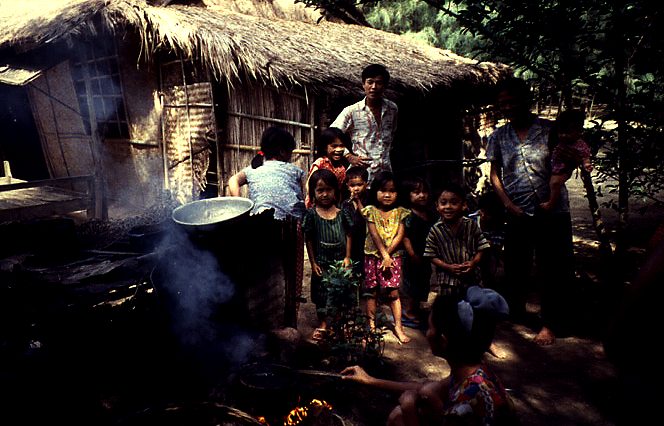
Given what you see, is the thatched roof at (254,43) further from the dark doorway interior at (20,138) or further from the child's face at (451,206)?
the child's face at (451,206)

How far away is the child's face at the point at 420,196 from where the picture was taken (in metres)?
4.42

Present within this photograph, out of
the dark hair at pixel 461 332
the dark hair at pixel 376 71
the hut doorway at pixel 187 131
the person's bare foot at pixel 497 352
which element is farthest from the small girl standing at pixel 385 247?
the hut doorway at pixel 187 131

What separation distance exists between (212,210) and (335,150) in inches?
56.5

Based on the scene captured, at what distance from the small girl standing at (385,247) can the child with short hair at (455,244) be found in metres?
0.38

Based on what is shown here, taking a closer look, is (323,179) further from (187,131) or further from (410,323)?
(187,131)

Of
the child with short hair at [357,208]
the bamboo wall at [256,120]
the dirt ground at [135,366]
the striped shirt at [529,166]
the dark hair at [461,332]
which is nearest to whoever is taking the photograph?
the dark hair at [461,332]

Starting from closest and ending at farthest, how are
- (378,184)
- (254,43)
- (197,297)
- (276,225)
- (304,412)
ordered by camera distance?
(304,412) < (197,297) < (276,225) < (378,184) < (254,43)

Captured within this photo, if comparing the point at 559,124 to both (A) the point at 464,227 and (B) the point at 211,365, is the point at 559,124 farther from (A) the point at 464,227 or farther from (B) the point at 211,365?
(B) the point at 211,365

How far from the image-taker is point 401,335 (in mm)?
4016

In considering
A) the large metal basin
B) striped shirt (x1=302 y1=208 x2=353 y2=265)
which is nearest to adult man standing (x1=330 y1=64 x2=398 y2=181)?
striped shirt (x1=302 y1=208 x2=353 y2=265)

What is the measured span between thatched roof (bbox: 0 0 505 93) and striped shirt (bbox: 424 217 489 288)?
2558mm

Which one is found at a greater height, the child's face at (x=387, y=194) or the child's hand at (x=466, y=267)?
the child's face at (x=387, y=194)

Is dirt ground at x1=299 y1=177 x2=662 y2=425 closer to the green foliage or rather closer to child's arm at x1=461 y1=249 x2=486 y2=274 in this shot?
the green foliage

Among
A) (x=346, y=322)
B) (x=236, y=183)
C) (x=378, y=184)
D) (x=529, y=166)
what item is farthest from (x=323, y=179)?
(x=529, y=166)
